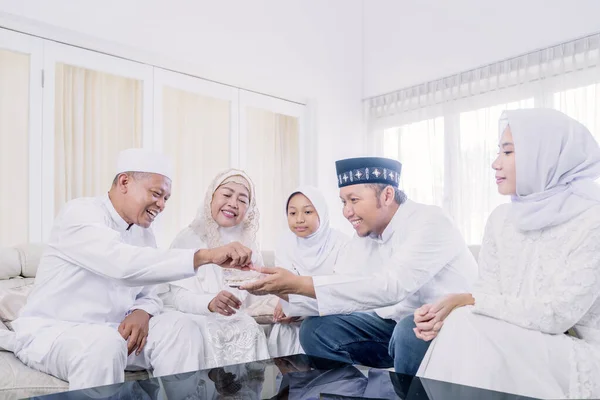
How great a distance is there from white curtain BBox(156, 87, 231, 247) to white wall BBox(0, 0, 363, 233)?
0.25 metres

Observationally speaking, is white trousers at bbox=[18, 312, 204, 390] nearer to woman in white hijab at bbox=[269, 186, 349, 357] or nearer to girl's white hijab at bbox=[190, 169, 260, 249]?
girl's white hijab at bbox=[190, 169, 260, 249]

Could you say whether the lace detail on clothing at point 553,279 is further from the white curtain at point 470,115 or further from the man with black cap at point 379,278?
the white curtain at point 470,115

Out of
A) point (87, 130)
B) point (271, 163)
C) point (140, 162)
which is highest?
point (87, 130)

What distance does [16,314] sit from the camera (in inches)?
90.8

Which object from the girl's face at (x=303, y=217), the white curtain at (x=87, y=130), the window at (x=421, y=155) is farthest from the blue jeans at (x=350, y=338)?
the window at (x=421, y=155)

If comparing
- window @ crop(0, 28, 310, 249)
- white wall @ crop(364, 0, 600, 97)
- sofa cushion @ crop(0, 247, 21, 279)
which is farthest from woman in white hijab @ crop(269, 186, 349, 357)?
white wall @ crop(364, 0, 600, 97)

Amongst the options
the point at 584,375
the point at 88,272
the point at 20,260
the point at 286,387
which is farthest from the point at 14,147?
the point at 584,375

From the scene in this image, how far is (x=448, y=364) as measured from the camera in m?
1.58

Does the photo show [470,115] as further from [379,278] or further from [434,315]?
[434,315]

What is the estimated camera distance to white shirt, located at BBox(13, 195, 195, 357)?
200 centimetres

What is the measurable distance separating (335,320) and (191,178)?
7.36 feet

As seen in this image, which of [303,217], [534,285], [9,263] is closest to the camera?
[534,285]

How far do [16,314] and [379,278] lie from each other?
1.54 metres

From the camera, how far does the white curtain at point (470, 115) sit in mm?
4148
